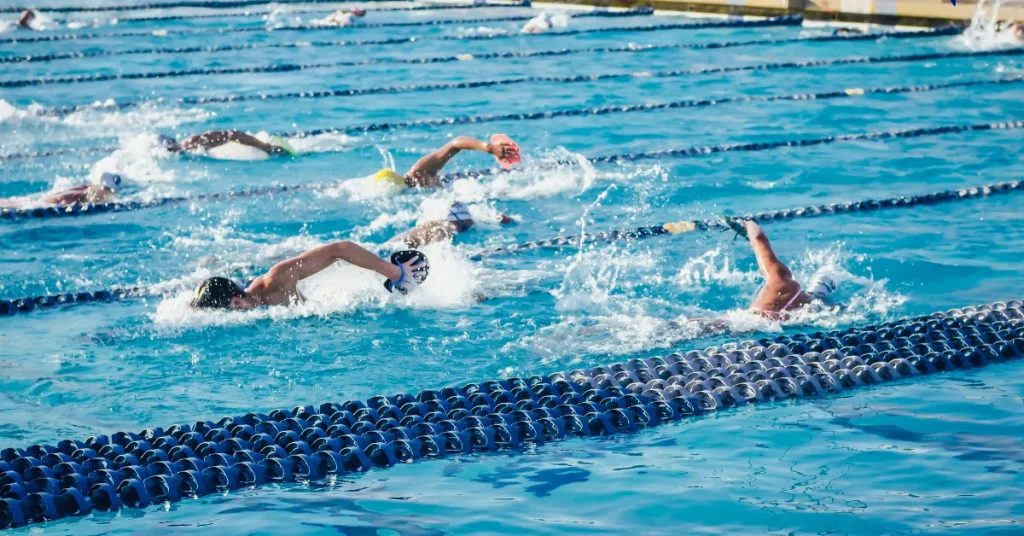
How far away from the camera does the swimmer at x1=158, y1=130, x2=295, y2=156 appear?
27.7 feet

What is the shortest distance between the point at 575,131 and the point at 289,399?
5.30m

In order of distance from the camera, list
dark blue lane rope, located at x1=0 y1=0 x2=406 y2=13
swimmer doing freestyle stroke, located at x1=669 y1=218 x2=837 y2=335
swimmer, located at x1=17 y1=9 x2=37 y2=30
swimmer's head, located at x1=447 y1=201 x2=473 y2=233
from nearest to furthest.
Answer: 1. swimmer doing freestyle stroke, located at x1=669 y1=218 x2=837 y2=335
2. swimmer's head, located at x1=447 y1=201 x2=473 y2=233
3. swimmer, located at x1=17 y1=9 x2=37 y2=30
4. dark blue lane rope, located at x1=0 y1=0 x2=406 y2=13

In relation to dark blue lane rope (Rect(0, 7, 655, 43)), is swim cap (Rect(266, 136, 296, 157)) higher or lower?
lower

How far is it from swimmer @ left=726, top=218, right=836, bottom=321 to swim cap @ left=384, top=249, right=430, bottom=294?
1.39 metres

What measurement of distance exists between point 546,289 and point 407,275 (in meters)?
0.71

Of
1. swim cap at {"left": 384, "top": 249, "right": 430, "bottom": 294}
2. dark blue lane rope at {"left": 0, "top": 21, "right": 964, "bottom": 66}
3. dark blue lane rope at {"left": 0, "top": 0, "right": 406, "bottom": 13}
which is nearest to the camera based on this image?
swim cap at {"left": 384, "top": 249, "right": 430, "bottom": 294}

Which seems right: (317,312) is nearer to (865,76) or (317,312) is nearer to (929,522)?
(929,522)

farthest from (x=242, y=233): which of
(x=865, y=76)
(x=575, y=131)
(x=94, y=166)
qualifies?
(x=865, y=76)

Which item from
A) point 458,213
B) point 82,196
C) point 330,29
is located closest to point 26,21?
point 330,29

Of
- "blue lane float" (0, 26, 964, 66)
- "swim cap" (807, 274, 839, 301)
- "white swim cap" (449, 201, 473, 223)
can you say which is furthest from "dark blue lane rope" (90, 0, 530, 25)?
"swim cap" (807, 274, 839, 301)

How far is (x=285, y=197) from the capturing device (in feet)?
24.7

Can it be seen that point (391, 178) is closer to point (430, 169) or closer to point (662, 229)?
point (430, 169)

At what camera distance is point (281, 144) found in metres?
8.64

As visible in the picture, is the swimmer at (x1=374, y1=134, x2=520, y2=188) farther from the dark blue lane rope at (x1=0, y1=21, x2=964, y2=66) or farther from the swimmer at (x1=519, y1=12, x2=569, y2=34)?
the swimmer at (x1=519, y1=12, x2=569, y2=34)
